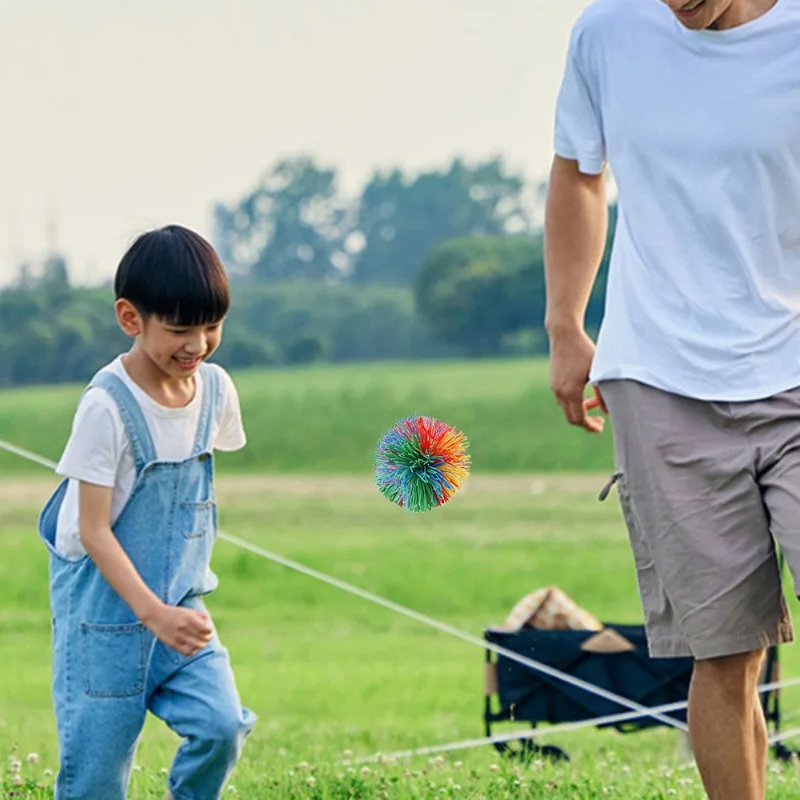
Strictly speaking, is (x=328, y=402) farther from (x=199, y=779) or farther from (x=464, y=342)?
(x=199, y=779)

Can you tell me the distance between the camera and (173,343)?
352cm

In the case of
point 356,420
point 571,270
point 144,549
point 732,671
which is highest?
point 571,270

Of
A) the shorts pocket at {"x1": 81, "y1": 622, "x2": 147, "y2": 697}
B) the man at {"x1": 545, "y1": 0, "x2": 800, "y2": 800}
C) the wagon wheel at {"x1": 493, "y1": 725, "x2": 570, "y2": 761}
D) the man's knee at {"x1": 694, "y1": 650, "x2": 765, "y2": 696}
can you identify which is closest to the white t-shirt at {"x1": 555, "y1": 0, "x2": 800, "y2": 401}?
the man at {"x1": 545, "y1": 0, "x2": 800, "y2": 800}

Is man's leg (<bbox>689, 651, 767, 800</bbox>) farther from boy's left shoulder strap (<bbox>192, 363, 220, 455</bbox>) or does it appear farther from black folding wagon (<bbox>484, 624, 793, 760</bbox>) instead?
black folding wagon (<bbox>484, 624, 793, 760</bbox>)

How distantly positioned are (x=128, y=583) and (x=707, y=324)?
1171 millimetres

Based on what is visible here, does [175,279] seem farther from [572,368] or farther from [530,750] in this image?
[530,750]

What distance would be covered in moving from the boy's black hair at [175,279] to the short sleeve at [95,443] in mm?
202

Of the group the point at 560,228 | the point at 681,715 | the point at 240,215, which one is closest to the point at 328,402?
the point at 240,215

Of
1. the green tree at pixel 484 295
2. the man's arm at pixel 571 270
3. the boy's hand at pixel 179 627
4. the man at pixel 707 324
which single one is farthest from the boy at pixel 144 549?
the green tree at pixel 484 295

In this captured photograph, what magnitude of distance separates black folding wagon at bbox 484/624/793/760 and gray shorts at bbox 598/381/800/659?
2.63m

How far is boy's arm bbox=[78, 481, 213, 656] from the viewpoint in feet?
11.0

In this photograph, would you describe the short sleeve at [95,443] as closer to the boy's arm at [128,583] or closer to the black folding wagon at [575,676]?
the boy's arm at [128,583]

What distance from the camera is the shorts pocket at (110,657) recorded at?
354 cm

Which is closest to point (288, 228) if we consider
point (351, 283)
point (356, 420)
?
point (351, 283)
